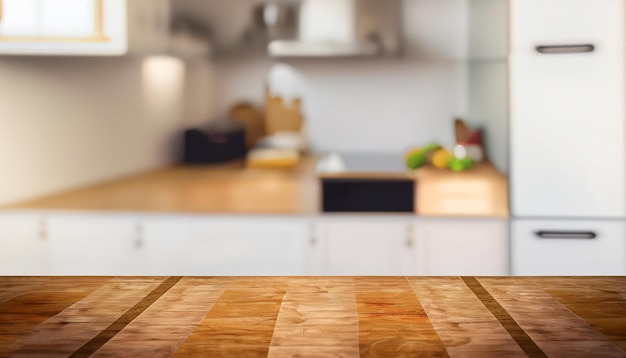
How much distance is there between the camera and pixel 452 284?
1.51m

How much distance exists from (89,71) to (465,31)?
1.52 meters

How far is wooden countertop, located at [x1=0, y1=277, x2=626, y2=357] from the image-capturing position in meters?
1.11

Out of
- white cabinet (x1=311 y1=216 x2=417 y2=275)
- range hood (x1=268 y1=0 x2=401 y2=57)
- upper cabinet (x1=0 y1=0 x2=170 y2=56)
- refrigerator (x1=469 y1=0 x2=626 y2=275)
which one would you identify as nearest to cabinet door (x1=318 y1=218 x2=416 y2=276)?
white cabinet (x1=311 y1=216 x2=417 y2=275)

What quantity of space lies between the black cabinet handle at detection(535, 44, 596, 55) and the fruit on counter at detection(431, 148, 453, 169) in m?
0.54

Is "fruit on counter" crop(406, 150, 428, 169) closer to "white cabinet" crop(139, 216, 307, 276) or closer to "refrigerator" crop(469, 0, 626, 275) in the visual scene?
"refrigerator" crop(469, 0, 626, 275)

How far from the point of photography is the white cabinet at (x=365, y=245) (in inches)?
117

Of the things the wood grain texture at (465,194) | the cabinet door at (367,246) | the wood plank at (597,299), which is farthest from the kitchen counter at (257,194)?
the wood plank at (597,299)

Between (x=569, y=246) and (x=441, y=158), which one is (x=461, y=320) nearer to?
(x=569, y=246)

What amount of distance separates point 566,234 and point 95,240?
Result: 5.70ft

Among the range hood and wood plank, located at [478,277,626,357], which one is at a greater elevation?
the range hood

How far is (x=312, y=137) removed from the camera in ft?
10.8

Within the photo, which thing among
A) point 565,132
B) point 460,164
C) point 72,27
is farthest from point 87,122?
point 565,132

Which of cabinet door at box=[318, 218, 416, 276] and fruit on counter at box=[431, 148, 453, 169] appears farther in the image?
fruit on counter at box=[431, 148, 453, 169]

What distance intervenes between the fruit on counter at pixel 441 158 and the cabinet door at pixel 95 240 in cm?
118
